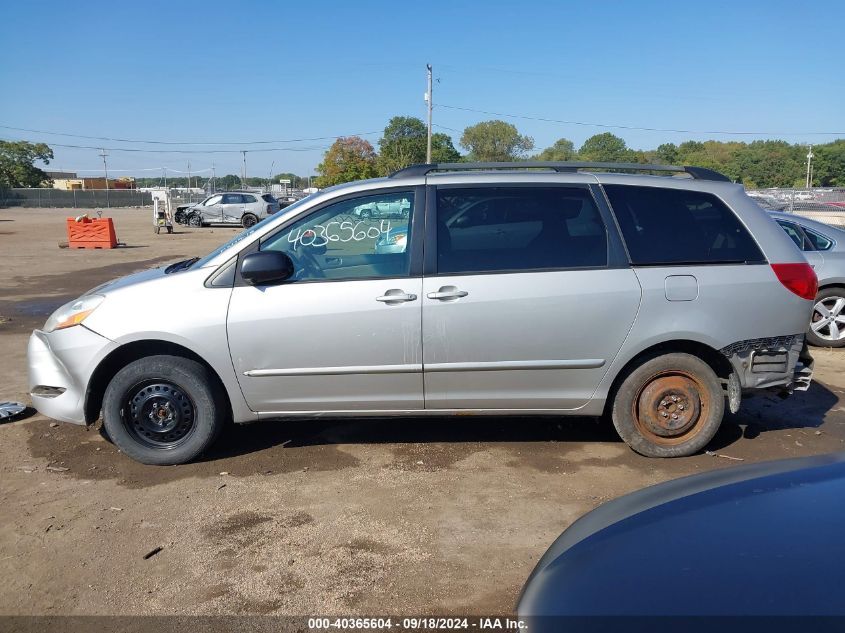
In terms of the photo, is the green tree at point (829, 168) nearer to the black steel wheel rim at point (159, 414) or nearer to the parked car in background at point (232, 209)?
the parked car in background at point (232, 209)

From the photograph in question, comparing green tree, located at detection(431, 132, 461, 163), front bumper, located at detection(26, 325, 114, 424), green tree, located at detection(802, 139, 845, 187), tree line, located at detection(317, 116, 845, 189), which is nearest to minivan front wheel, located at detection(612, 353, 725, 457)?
front bumper, located at detection(26, 325, 114, 424)

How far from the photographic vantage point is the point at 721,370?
187 inches

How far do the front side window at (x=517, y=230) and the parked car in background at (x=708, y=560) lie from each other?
2.25m

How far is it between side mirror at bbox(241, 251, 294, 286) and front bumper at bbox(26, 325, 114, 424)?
1013 millimetres

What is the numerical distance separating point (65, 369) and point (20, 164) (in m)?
96.1

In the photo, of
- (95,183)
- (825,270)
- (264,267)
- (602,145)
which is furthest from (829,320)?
(95,183)

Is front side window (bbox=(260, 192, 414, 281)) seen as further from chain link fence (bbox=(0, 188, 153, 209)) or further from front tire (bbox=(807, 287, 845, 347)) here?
chain link fence (bbox=(0, 188, 153, 209))

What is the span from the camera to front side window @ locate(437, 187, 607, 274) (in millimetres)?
4418

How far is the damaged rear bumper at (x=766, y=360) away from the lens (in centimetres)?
454

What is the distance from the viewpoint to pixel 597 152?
294 ft

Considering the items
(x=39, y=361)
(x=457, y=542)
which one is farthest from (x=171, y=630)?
(x=39, y=361)

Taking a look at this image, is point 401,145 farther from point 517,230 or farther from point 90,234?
point 517,230

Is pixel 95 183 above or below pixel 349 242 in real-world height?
above

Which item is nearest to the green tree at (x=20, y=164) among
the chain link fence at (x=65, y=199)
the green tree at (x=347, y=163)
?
the chain link fence at (x=65, y=199)
